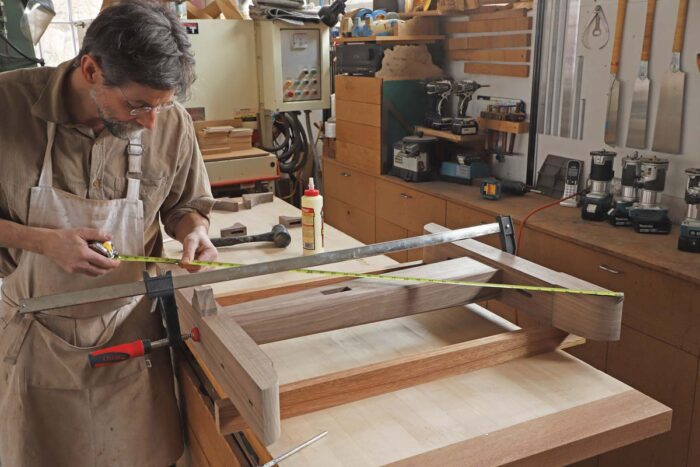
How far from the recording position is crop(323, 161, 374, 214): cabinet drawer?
3758 millimetres

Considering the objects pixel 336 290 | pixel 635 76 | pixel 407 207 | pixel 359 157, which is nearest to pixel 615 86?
pixel 635 76

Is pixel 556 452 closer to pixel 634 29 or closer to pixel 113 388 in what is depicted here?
pixel 113 388

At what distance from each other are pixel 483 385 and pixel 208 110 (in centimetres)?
272

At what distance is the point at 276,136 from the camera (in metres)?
4.18

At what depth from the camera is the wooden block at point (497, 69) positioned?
317 cm

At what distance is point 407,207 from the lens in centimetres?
340

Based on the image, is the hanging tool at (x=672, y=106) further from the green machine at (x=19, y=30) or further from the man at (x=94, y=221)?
the green machine at (x=19, y=30)

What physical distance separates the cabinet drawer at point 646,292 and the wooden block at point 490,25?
4.10 feet

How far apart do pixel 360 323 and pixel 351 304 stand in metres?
0.05

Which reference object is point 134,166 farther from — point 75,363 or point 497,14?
point 497,14

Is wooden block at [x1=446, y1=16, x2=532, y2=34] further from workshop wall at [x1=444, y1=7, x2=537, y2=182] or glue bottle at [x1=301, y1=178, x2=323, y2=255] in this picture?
glue bottle at [x1=301, y1=178, x2=323, y2=255]

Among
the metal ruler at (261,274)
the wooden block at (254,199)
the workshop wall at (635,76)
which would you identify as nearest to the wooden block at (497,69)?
the workshop wall at (635,76)

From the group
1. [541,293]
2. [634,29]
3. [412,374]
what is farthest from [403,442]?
[634,29]

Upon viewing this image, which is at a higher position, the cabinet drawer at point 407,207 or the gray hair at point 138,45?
the gray hair at point 138,45
